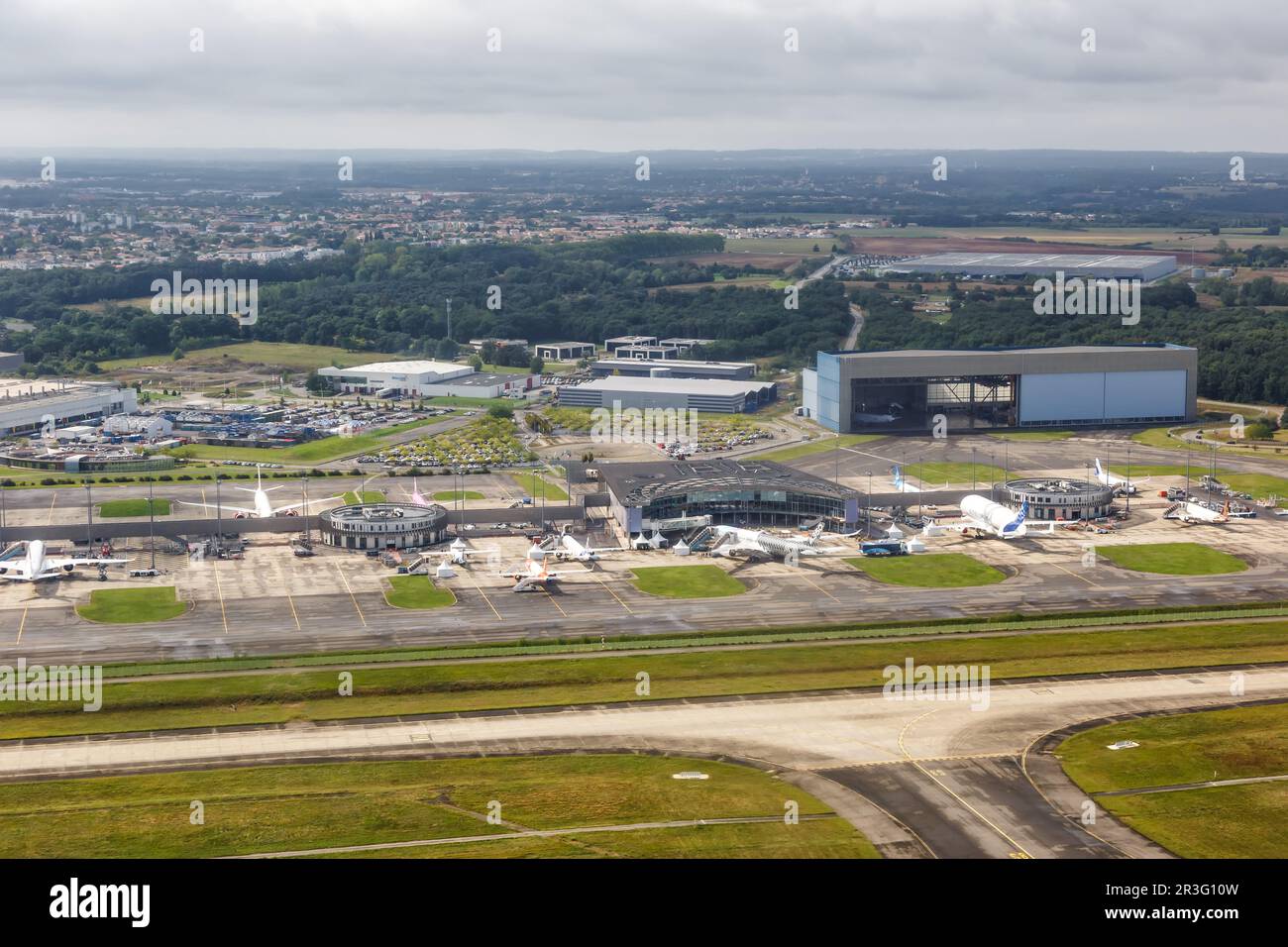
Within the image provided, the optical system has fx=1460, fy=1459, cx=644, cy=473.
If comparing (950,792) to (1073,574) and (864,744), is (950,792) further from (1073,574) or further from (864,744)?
(1073,574)

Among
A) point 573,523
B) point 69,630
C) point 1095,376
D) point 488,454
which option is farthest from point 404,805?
point 1095,376

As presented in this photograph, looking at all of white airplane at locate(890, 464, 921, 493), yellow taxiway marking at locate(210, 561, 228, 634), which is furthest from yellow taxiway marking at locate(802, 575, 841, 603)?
yellow taxiway marking at locate(210, 561, 228, 634)

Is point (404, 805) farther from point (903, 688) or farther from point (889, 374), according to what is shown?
point (889, 374)

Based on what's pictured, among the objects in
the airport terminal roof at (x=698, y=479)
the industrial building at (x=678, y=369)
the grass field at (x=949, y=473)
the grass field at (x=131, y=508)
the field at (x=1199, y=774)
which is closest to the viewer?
the field at (x=1199, y=774)

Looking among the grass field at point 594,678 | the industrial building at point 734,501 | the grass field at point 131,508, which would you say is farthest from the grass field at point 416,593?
the grass field at point 131,508

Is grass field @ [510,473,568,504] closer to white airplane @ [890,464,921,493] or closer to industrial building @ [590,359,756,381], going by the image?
white airplane @ [890,464,921,493]

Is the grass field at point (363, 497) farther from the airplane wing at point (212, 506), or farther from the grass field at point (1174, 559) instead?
the grass field at point (1174, 559)
